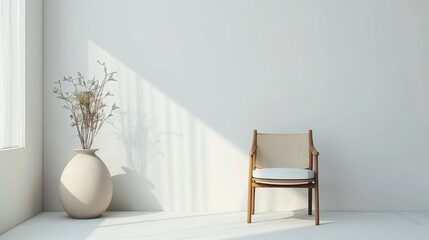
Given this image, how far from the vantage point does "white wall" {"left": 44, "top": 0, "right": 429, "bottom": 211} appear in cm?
499

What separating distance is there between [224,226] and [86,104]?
1585 mm

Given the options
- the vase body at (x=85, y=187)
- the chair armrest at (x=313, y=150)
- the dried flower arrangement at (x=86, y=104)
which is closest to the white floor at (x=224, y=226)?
the vase body at (x=85, y=187)

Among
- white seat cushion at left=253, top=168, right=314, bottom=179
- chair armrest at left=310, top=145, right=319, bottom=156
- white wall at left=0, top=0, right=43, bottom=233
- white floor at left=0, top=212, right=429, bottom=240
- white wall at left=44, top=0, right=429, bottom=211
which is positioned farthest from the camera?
white wall at left=44, top=0, right=429, bottom=211

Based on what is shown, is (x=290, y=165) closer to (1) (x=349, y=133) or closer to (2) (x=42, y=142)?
(1) (x=349, y=133)

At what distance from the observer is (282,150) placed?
4.81 m

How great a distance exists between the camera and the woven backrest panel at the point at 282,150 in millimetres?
4805

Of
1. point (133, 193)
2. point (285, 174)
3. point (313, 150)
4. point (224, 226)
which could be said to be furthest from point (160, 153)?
point (313, 150)

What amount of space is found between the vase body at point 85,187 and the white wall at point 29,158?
0.31 meters

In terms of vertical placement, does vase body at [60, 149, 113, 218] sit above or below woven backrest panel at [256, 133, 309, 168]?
below

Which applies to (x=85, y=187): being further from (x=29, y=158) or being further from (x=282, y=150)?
(x=282, y=150)

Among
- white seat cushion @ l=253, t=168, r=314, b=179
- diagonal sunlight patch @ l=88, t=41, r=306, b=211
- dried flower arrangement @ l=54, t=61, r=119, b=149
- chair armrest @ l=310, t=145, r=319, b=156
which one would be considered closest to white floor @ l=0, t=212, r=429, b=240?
diagonal sunlight patch @ l=88, t=41, r=306, b=211

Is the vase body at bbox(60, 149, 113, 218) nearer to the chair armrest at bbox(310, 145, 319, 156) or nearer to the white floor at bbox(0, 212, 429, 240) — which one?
the white floor at bbox(0, 212, 429, 240)

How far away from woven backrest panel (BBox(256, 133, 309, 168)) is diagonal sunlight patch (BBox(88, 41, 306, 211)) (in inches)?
9.2

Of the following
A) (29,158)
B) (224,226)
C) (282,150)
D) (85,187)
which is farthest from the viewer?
(282,150)
